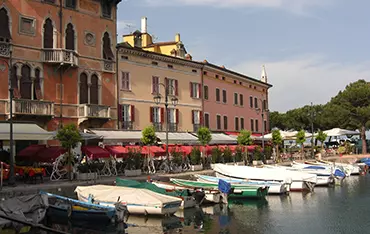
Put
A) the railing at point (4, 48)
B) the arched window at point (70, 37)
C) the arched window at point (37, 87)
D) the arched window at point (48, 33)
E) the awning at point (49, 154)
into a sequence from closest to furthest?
the awning at point (49, 154) < the railing at point (4, 48) < the arched window at point (37, 87) < the arched window at point (48, 33) < the arched window at point (70, 37)

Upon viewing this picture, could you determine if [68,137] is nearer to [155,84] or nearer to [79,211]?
[79,211]

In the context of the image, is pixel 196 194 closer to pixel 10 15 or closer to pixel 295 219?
pixel 295 219

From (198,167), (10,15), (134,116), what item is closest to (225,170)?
(198,167)

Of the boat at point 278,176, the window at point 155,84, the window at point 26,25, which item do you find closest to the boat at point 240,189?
the boat at point 278,176

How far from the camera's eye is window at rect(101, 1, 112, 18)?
33969 millimetres

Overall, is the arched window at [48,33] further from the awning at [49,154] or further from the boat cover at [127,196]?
the boat cover at [127,196]

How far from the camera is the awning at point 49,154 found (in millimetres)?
25234

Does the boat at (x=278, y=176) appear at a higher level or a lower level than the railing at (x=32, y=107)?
lower

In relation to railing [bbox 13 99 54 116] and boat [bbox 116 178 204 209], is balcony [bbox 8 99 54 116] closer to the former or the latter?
railing [bbox 13 99 54 116]

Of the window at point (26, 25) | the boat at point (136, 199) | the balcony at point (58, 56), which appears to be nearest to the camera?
the boat at point (136, 199)

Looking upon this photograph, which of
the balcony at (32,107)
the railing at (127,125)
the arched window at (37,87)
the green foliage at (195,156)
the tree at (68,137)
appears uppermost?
the arched window at (37,87)

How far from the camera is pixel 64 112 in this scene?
30.5m

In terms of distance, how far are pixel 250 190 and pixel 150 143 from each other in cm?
903

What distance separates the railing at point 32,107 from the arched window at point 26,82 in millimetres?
902
